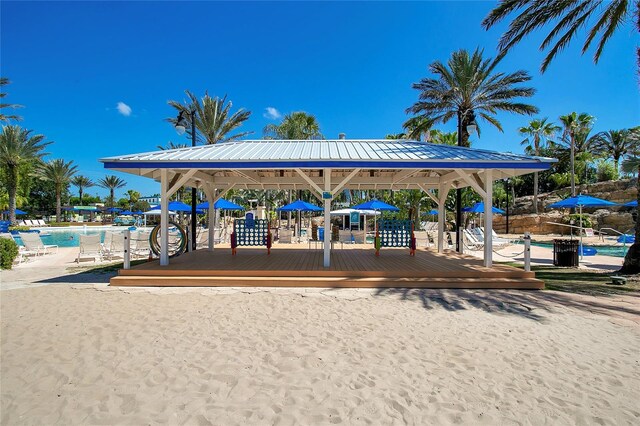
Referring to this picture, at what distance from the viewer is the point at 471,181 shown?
905 centimetres

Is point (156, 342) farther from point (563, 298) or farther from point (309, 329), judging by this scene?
point (563, 298)

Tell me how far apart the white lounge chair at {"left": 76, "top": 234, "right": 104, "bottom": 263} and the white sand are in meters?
6.16

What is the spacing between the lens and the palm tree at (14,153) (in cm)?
3097

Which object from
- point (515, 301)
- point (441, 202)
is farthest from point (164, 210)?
point (441, 202)

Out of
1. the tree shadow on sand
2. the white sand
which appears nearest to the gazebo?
the tree shadow on sand

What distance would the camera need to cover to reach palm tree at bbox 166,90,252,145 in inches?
902

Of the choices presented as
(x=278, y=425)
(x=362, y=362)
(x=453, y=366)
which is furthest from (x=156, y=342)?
(x=453, y=366)

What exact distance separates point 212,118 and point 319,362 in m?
22.5

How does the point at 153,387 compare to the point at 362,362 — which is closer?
the point at 153,387

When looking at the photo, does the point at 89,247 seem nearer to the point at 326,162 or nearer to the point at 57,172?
the point at 326,162

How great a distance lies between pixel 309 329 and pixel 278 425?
2.39 meters

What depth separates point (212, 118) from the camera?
2334 cm

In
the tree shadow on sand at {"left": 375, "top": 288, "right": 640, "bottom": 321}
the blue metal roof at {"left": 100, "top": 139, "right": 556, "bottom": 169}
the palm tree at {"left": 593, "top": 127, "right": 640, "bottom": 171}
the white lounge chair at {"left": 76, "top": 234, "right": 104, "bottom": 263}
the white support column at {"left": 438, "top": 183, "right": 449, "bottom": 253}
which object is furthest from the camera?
the palm tree at {"left": 593, "top": 127, "right": 640, "bottom": 171}

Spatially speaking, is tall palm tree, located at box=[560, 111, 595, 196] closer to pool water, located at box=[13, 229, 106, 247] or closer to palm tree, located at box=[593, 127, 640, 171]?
palm tree, located at box=[593, 127, 640, 171]
